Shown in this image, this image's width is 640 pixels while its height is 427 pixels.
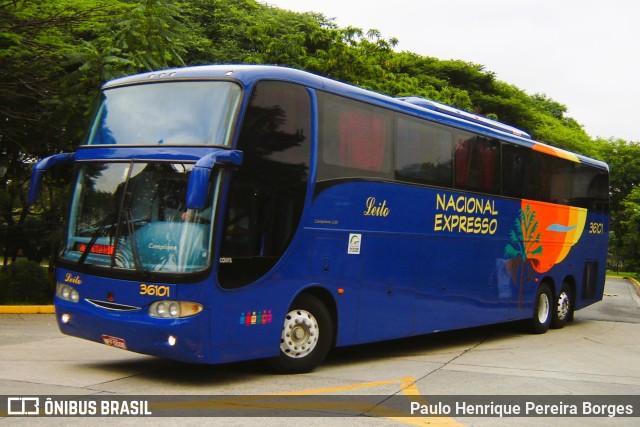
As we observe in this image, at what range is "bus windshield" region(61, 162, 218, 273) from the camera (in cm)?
794

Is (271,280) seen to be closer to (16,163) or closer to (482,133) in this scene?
(482,133)

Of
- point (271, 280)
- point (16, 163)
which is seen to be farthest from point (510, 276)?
point (16, 163)

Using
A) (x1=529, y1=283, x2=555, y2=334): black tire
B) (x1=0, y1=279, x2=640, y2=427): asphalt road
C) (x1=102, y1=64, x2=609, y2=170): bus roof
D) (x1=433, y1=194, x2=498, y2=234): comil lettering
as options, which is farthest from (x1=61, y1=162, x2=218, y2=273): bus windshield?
(x1=529, y1=283, x2=555, y2=334): black tire

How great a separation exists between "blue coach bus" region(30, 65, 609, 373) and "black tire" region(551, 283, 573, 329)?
4764mm

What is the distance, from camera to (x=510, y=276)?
14086mm

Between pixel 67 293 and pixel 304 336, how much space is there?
9.11 feet

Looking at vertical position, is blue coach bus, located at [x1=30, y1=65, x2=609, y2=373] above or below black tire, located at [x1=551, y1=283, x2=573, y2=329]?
above

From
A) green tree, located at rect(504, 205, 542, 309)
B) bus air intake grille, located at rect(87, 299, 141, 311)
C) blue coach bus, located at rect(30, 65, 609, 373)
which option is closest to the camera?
blue coach bus, located at rect(30, 65, 609, 373)

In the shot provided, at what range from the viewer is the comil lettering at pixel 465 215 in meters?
11.9

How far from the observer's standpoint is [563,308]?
54.3ft

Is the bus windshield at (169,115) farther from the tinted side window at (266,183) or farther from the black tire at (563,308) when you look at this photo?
the black tire at (563,308)

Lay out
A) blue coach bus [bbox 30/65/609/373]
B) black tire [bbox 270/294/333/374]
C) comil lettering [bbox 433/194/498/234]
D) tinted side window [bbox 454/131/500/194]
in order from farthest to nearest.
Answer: tinted side window [bbox 454/131/500/194] < comil lettering [bbox 433/194/498/234] < black tire [bbox 270/294/333/374] < blue coach bus [bbox 30/65/609/373]

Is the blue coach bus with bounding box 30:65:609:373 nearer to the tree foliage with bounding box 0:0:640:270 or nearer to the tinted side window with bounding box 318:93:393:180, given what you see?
the tinted side window with bounding box 318:93:393:180

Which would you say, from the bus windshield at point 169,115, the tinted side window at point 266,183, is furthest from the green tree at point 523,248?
the bus windshield at point 169,115
